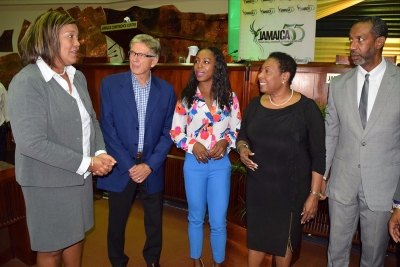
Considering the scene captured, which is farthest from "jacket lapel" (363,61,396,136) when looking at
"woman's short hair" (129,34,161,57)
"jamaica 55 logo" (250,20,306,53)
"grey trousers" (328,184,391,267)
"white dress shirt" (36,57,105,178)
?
"jamaica 55 logo" (250,20,306,53)

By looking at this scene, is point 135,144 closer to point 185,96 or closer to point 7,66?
point 185,96

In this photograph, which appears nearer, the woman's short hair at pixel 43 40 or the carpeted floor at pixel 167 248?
the woman's short hair at pixel 43 40

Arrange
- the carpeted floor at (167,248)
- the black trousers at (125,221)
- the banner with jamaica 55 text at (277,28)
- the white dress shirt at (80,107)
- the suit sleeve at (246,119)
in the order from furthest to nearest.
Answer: the banner with jamaica 55 text at (277,28) → the carpeted floor at (167,248) → the black trousers at (125,221) → the suit sleeve at (246,119) → the white dress shirt at (80,107)

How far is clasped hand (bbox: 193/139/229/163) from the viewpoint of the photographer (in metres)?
2.09

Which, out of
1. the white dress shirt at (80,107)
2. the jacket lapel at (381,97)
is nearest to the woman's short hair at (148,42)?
the white dress shirt at (80,107)

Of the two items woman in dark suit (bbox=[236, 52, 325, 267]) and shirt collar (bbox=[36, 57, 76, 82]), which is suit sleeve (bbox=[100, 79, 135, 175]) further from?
woman in dark suit (bbox=[236, 52, 325, 267])

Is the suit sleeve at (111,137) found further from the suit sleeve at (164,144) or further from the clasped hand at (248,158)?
the clasped hand at (248,158)

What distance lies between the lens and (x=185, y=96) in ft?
7.37

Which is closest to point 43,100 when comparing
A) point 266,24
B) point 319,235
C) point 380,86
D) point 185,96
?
point 185,96

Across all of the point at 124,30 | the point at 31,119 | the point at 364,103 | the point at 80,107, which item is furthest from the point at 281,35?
the point at 31,119

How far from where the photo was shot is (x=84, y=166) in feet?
5.29

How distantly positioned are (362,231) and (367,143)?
1.78ft

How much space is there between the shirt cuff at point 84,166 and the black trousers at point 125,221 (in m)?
0.63

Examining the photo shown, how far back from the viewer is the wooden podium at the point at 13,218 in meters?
2.37
